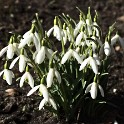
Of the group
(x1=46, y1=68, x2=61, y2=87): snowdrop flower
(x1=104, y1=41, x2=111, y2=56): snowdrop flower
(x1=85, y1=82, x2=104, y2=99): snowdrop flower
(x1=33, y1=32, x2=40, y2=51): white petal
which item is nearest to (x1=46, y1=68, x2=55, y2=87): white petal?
(x1=46, y1=68, x2=61, y2=87): snowdrop flower

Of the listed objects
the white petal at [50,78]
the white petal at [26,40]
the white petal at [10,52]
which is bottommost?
the white petal at [50,78]

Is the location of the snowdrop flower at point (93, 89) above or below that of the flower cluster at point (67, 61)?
below

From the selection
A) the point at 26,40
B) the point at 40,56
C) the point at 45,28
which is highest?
the point at 45,28

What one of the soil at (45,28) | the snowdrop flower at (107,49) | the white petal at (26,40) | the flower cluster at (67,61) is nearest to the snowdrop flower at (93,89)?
the flower cluster at (67,61)

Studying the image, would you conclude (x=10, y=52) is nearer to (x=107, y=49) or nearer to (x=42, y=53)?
(x=42, y=53)

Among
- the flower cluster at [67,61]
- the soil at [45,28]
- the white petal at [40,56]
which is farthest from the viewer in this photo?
the soil at [45,28]

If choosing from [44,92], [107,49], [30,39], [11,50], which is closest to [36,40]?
[30,39]

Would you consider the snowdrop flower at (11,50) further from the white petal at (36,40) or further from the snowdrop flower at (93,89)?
the snowdrop flower at (93,89)
